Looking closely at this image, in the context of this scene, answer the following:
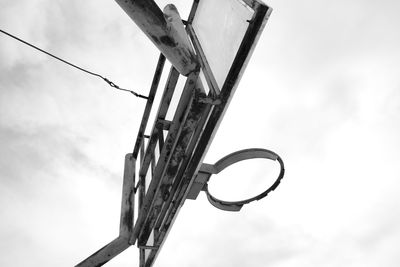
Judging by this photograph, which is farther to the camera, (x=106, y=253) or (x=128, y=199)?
(x=128, y=199)

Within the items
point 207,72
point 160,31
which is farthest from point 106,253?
point 160,31

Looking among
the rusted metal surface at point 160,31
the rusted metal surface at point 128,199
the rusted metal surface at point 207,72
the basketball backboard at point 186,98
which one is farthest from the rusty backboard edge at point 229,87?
the rusted metal surface at point 128,199

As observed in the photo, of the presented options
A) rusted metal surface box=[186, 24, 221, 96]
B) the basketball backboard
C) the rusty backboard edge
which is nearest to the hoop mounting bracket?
the basketball backboard

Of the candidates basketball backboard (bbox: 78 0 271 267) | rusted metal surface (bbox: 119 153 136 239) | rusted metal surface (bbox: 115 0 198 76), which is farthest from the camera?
rusted metal surface (bbox: 119 153 136 239)

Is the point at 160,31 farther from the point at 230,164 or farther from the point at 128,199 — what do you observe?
the point at 128,199

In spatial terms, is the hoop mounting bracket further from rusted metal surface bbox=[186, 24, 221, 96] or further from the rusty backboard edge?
rusted metal surface bbox=[186, 24, 221, 96]

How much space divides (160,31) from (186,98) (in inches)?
24.5

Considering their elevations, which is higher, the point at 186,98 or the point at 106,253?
the point at 186,98

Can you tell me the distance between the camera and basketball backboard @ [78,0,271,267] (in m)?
2.43

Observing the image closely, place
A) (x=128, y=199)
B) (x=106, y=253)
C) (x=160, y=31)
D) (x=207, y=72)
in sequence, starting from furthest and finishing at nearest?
(x=128, y=199) < (x=106, y=253) < (x=207, y=72) < (x=160, y=31)

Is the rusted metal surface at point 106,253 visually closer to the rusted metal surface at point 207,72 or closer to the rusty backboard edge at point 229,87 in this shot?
the rusty backboard edge at point 229,87

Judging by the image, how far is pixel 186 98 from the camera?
2846mm

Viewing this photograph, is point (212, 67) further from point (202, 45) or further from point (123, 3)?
point (123, 3)

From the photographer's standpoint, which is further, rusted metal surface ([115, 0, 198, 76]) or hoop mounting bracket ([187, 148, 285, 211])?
hoop mounting bracket ([187, 148, 285, 211])
